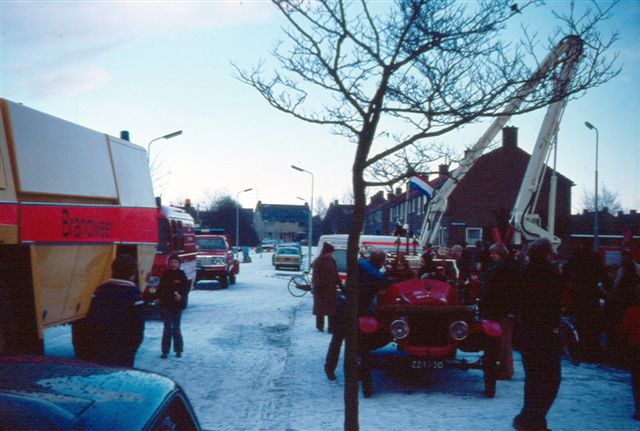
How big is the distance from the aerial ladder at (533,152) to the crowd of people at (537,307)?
138 cm

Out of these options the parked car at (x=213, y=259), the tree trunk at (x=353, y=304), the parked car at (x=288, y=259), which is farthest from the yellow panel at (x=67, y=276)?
the parked car at (x=288, y=259)

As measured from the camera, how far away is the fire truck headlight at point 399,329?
325 inches

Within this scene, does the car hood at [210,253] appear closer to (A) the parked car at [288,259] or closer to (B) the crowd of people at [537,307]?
(B) the crowd of people at [537,307]

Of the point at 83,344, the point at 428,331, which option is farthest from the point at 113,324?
the point at 428,331

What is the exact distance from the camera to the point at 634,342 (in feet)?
23.1

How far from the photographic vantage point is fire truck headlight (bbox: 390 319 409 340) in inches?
325

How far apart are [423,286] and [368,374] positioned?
145 centimetres

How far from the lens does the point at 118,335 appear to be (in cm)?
571

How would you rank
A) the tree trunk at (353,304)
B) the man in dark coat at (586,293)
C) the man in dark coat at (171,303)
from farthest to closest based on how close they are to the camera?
the man in dark coat at (171,303) < the man in dark coat at (586,293) < the tree trunk at (353,304)

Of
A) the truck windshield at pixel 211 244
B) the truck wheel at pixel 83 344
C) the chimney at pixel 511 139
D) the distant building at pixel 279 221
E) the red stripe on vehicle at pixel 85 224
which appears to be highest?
the chimney at pixel 511 139

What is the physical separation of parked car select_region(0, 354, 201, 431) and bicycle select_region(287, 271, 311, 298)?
20.5 meters

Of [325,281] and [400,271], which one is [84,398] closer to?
[400,271]

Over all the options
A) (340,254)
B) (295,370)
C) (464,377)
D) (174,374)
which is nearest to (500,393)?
(464,377)

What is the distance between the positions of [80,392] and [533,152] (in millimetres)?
14911
